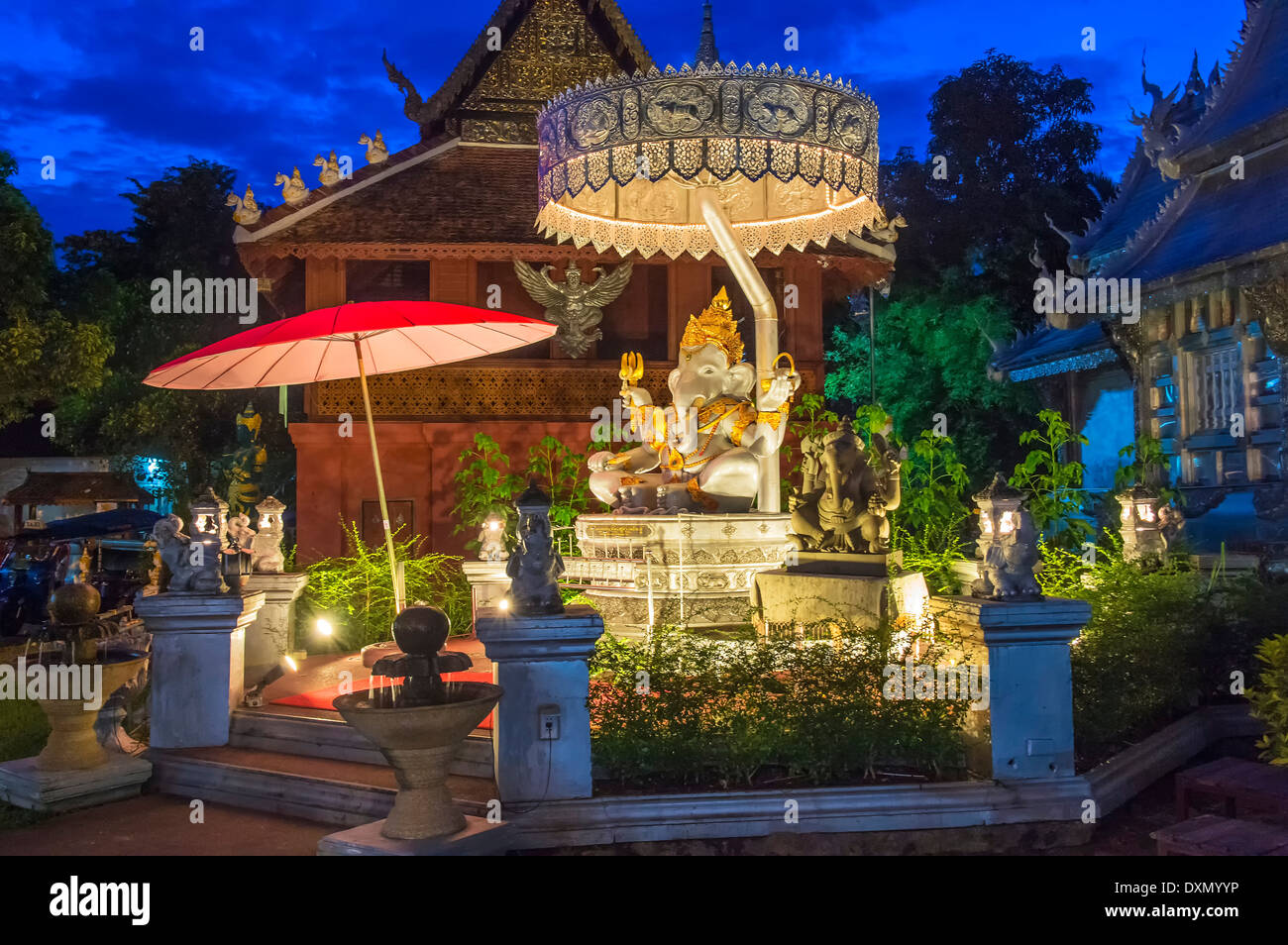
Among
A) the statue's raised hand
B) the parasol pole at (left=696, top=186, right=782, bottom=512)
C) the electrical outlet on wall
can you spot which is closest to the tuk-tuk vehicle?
the parasol pole at (left=696, top=186, right=782, bottom=512)

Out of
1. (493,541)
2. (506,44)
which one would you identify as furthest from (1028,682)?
(506,44)

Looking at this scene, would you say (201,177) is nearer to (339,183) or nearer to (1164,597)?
(339,183)

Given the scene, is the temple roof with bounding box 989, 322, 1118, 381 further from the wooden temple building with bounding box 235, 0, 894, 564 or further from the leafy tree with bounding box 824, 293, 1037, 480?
the leafy tree with bounding box 824, 293, 1037, 480

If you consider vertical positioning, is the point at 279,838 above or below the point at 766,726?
below

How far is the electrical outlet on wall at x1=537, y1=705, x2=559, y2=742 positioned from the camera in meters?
5.46

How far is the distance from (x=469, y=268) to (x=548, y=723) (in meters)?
11.9

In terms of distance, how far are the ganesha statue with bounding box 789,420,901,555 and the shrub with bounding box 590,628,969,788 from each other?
86.6 inches

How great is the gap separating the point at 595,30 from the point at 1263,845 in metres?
17.2

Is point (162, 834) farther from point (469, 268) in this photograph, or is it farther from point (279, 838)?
point (469, 268)

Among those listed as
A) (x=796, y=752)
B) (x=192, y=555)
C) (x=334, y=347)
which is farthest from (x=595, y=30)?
(x=796, y=752)

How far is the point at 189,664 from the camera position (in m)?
7.15

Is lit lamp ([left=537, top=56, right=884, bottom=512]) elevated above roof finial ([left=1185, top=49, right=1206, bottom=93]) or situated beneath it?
situated beneath

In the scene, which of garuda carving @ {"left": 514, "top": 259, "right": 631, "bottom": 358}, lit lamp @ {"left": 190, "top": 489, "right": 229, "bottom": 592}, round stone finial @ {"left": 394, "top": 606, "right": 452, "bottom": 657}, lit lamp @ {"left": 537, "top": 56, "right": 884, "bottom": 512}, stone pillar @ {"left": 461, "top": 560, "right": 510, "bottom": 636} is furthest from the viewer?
garuda carving @ {"left": 514, "top": 259, "right": 631, "bottom": 358}

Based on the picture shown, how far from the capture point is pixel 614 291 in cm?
1642
